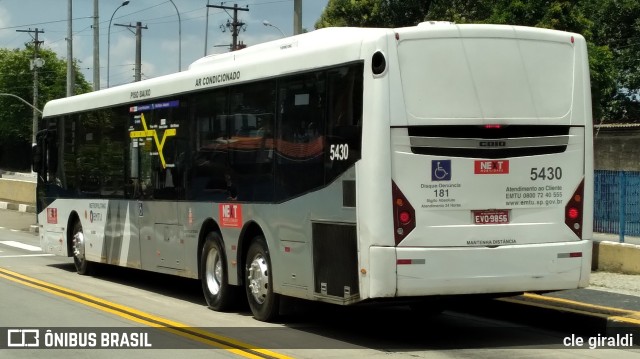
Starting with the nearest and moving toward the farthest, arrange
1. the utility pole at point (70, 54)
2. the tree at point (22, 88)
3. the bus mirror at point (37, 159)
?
the bus mirror at point (37, 159)
the utility pole at point (70, 54)
the tree at point (22, 88)

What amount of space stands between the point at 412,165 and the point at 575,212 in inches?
78.7

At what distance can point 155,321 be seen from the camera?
11750 mm

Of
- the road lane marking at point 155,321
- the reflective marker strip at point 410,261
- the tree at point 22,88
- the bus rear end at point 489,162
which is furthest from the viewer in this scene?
the tree at point 22,88

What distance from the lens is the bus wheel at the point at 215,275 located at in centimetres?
1263

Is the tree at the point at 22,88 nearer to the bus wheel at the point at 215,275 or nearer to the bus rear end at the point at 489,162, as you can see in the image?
the bus wheel at the point at 215,275

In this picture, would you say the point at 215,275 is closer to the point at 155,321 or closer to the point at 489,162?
the point at 155,321

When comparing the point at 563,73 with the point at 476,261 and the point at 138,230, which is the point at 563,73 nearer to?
the point at 476,261

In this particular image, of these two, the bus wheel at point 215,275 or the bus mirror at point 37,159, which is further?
the bus mirror at point 37,159

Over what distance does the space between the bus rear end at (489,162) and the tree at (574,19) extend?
19.9m

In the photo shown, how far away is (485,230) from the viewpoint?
969cm

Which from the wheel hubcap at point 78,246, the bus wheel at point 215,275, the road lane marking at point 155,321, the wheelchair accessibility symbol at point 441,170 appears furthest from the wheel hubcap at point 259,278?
the wheel hubcap at point 78,246

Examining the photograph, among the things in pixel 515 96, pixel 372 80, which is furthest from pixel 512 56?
pixel 372 80

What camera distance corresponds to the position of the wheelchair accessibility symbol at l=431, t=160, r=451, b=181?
9.53 meters

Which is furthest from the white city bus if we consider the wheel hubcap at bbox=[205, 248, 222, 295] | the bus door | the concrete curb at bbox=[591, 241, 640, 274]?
the concrete curb at bbox=[591, 241, 640, 274]
